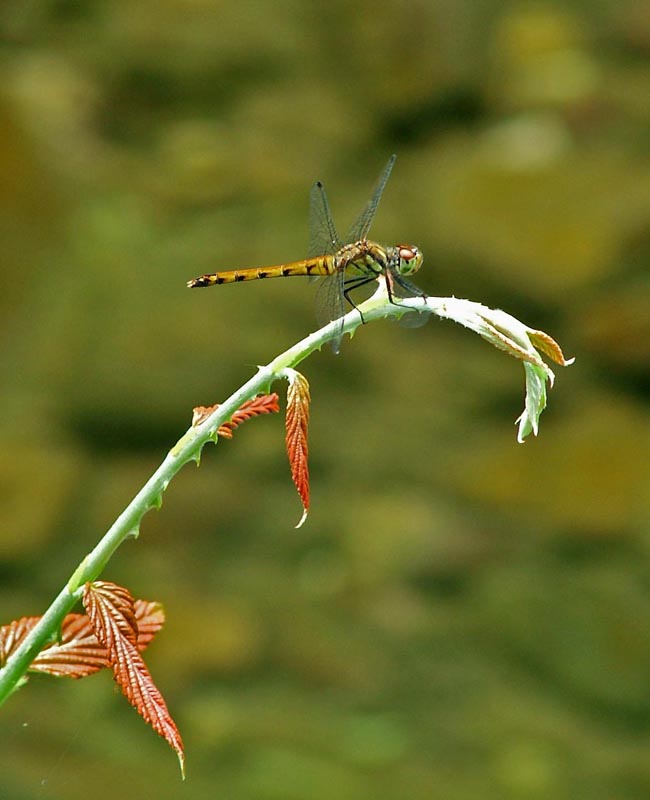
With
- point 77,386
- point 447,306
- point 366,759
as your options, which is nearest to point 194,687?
point 366,759

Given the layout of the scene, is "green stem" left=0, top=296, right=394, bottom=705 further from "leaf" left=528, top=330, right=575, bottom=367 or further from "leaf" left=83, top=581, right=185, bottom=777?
"leaf" left=528, top=330, right=575, bottom=367

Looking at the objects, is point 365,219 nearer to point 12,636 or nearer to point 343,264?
point 343,264

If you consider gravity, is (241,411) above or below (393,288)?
below

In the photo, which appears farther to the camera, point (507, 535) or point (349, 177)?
point (349, 177)

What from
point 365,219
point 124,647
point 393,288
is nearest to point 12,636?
point 124,647

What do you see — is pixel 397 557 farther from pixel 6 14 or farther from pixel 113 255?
pixel 6 14

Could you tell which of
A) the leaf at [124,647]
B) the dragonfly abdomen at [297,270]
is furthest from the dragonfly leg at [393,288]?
the leaf at [124,647]
